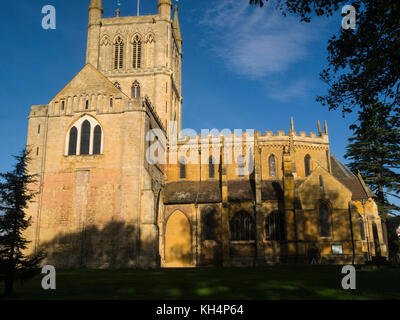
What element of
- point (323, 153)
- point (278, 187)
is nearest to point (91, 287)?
point (278, 187)

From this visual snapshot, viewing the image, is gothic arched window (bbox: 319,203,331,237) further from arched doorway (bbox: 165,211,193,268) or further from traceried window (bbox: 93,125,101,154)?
traceried window (bbox: 93,125,101,154)

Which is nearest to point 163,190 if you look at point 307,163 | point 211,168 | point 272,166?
point 211,168

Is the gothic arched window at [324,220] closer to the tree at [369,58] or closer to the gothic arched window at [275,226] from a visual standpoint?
the gothic arched window at [275,226]

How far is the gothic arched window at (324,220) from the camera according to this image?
116 ft

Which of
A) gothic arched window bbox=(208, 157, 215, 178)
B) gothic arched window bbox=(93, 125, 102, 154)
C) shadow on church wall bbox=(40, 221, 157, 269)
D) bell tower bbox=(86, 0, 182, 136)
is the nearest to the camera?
shadow on church wall bbox=(40, 221, 157, 269)

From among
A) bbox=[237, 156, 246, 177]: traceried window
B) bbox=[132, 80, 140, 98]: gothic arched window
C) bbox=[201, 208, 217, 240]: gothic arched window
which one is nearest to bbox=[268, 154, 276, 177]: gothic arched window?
bbox=[237, 156, 246, 177]: traceried window

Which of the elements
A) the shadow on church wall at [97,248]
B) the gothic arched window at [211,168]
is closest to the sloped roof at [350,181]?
the gothic arched window at [211,168]

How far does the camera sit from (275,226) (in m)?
36.0

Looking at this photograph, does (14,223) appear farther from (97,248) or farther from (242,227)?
(242,227)

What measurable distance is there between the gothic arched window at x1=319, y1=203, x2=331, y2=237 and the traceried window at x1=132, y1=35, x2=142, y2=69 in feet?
91.0

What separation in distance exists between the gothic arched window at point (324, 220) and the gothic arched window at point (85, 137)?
72.9 feet

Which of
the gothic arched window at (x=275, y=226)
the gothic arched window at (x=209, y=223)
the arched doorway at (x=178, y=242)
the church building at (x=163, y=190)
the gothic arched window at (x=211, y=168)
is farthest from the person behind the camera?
the gothic arched window at (x=211, y=168)

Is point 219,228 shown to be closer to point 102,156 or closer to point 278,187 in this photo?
point 278,187

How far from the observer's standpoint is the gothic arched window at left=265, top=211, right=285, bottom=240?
117 feet
